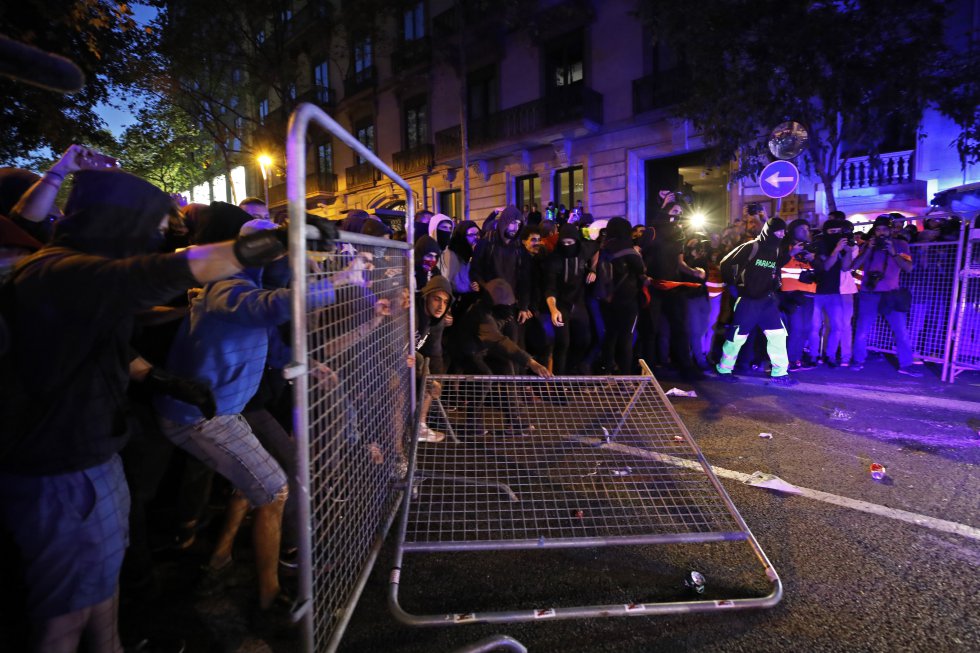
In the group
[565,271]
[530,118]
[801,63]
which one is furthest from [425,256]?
[530,118]

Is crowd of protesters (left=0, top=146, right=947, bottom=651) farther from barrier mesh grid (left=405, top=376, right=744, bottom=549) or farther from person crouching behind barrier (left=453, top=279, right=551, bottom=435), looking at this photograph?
barrier mesh grid (left=405, top=376, right=744, bottom=549)

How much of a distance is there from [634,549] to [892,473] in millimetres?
2284

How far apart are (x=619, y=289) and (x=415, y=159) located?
1827cm

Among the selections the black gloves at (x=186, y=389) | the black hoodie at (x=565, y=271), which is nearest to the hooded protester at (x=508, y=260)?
the black hoodie at (x=565, y=271)

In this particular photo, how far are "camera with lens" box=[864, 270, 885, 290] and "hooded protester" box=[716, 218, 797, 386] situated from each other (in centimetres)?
144

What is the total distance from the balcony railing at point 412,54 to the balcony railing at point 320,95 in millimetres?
6043

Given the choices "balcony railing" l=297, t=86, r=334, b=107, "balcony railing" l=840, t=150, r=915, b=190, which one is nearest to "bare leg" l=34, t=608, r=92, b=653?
"balcony railing" l=840, t=150, r=915, b=190

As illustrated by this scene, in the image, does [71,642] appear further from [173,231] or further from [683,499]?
[683,499]

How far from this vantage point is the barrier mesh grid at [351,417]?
1.83 metres

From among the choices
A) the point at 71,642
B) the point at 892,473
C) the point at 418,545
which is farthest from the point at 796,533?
the point at 71,642

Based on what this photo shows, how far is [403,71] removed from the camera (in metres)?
22.0

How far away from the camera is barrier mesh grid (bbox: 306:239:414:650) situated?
1828mm

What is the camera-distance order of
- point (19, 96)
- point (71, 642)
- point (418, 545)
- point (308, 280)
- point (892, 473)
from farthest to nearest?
1. point (19, 96)
2. point (892, 473)
3. point (418, 545)
4. point (308, 280)
5. point (71, 642)

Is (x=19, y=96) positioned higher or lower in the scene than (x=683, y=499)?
higher
